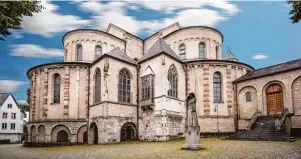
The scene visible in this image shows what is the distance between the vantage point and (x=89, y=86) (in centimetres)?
2831

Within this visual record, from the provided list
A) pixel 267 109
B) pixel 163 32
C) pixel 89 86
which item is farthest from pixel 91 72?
pixel 267 109

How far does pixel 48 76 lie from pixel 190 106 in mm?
19841

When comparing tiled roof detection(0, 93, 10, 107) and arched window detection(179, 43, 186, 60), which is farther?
tiled roof detection(0, 93, 10, 107)

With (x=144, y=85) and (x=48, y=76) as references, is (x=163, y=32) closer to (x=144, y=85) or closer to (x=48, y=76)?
(x=144, y=85)

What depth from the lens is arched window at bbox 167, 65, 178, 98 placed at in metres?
26.4

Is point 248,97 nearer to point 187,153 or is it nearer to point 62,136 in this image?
point 187,153

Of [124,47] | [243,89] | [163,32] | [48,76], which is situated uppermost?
[163,32]

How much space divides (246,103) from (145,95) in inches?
466

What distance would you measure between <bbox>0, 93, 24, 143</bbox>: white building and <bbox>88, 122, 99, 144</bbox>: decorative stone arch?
42.6 metres

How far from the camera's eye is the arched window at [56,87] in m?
28.6

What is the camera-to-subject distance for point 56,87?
28891 millimetres

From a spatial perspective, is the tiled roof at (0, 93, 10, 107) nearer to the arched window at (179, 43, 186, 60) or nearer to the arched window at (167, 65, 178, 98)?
the arched window at (179, 43, 186, 60)

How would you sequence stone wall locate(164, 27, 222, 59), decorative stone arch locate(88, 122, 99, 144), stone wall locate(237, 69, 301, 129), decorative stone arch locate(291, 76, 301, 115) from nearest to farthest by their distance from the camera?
decorative stone arch locate(291, 76, 301, 115) → stone wall locate(237, 69, 301, 129) → decorative stone arch locate(88, 122, 99, 144) → stone wall locate(164, 27, 222, 59)

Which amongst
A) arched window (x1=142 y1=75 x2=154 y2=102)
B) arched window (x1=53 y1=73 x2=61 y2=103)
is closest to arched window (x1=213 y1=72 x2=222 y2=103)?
arched window (x1=142 y1=75 x2=154 y2=102)
